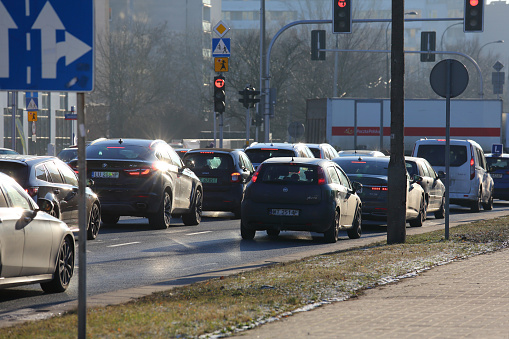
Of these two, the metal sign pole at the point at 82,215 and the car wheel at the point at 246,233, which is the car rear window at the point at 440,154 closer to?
the car wheel at the point at 246,233

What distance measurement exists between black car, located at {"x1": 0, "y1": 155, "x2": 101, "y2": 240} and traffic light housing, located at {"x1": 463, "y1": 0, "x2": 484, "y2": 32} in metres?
14.7

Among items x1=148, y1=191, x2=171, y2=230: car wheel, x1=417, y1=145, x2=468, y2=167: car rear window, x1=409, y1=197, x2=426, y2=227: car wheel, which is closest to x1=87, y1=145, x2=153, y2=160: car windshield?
x1=148, y1=191, x2=171, y2=230: car wheel

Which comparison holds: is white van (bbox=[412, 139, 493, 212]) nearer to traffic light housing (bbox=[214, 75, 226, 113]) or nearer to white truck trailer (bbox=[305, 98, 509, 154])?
traffic light housing (bbox=[214, 75, 226, 113])

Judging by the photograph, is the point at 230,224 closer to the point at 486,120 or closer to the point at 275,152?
the point at 275,152

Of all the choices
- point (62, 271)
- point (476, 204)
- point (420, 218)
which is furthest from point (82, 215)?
point (476, 204)

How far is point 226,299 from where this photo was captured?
31.4 feet

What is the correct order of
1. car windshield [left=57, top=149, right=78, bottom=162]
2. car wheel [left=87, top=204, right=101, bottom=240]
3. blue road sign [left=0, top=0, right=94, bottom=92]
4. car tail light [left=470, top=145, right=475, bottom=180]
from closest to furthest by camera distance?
1. blue road sign [left=0, top=0, right=94, bottom=92]
2. car wheel [left=87, top=204, right=101, bottom=240]
3. car windshield [left=57, top=149, right=78, bottom=162]
4. car tail light [left=470, top=145, right=475, bottom=180]

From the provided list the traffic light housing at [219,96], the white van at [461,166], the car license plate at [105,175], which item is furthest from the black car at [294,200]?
the traffic light housing at [219,96]

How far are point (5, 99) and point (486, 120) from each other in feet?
105

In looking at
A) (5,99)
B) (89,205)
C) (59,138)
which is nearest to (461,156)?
(89,205)

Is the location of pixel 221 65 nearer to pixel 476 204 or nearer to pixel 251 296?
pixel 476 204

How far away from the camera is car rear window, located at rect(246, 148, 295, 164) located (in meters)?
25.6

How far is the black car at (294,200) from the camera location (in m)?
17.6

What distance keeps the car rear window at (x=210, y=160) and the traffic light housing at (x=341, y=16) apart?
21.6 feet
